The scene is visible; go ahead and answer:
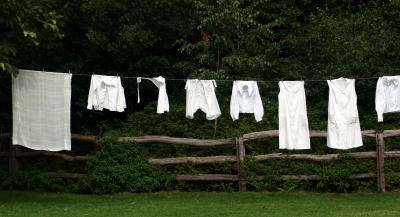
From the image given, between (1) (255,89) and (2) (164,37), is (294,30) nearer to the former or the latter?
(2) (164,37)

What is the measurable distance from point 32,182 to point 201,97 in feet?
17.0

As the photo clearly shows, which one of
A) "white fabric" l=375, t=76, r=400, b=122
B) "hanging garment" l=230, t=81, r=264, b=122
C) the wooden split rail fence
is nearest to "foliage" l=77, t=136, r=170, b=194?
the wooden split rail fence

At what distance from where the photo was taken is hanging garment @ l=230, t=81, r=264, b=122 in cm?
1374

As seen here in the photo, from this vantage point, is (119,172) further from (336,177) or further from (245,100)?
(336,177)

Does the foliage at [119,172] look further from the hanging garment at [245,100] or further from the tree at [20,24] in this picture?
the tree at [20,24]

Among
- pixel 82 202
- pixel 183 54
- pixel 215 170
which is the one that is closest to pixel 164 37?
pixel 183 54

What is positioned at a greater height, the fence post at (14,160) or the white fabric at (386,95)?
the white fabric at (386,95)

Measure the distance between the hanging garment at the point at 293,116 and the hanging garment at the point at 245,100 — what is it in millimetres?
485

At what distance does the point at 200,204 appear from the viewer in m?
13.8

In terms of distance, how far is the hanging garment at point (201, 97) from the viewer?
13.8 m

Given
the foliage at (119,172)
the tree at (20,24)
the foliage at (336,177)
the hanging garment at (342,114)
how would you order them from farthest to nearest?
1. the foliage at (119,172)
2. the foliage at (336,177)
3. the hanging garment at (342,114)
4. the tree at (20,24)

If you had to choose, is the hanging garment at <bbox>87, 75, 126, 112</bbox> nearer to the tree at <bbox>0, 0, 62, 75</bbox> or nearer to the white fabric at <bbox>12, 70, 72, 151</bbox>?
the white fabric at <bbox>12, 70, 72, 151</bbox>

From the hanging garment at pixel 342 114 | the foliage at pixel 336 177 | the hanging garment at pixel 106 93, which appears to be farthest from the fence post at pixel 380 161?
the hanging garment at pixel 106 93

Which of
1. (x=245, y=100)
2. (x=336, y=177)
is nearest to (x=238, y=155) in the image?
(x=245, y=100)
